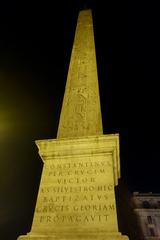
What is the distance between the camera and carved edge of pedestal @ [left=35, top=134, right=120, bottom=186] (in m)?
3.99

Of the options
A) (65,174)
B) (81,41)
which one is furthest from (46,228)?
(81,41)

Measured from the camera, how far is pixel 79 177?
3777 mm

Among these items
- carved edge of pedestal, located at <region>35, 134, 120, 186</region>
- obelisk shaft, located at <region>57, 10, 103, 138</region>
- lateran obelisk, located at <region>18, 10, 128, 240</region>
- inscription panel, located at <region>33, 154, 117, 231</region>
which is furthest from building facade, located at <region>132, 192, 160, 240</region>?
inscription panel, located at <region>33, 154, 117, 231</region>

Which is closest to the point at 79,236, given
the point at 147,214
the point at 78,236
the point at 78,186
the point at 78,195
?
the point at 78,236

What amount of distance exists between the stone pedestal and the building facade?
33928 mm

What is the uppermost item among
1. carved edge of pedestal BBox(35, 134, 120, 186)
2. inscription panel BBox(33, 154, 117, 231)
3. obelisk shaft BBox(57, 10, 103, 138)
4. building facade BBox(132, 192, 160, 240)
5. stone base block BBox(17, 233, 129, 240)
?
building facade BBox(132, 192, 160, 240)

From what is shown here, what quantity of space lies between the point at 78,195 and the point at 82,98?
2.19m

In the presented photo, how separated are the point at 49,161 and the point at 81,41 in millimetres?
3924

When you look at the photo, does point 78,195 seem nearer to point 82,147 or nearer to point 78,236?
point 78,236

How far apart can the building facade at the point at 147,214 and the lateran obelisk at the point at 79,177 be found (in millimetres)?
33858

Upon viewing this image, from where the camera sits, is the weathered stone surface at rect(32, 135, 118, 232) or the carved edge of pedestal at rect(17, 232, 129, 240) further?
the weathered stone surface at rect(32, 135, 118, 232)

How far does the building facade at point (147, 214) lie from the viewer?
33.6 meters

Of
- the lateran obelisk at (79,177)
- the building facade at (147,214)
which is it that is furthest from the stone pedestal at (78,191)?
the building facade at (147,214)

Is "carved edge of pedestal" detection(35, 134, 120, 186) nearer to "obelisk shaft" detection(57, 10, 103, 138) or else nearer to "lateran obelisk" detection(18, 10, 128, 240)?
"lateran obelisk" detection(18, 10, 128, 240)
